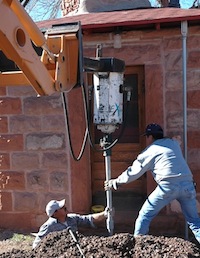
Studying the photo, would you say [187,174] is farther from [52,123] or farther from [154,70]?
[52,123]

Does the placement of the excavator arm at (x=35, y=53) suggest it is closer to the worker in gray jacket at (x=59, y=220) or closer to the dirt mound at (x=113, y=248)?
the dirt mound at (x=113, y=248)

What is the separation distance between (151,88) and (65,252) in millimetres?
3394

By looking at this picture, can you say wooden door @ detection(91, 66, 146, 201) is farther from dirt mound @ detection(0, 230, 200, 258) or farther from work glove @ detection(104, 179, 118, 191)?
dirt mound @ detection(0, 230, 200, 258)

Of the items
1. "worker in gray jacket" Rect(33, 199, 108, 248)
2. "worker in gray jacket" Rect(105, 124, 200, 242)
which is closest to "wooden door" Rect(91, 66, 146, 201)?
"worker in gray jacket" Rect(105, 124, 200, 242)

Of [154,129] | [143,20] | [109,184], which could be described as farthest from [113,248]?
[143,20]

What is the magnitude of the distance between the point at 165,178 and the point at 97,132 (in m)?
1.58

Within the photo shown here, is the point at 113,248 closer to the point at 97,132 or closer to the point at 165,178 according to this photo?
the point at 165,178

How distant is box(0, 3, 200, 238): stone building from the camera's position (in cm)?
621

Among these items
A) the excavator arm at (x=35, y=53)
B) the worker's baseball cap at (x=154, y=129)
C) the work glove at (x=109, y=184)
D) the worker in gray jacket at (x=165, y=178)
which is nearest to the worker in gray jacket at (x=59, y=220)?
the work glove at (x=109, y=184)

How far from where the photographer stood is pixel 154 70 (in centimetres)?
628

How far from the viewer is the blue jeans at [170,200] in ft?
18.2

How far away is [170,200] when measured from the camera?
18.4ft

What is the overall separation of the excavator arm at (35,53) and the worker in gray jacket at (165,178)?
2.13 meters

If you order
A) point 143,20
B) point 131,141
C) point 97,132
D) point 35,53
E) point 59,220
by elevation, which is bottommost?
point 59,220
